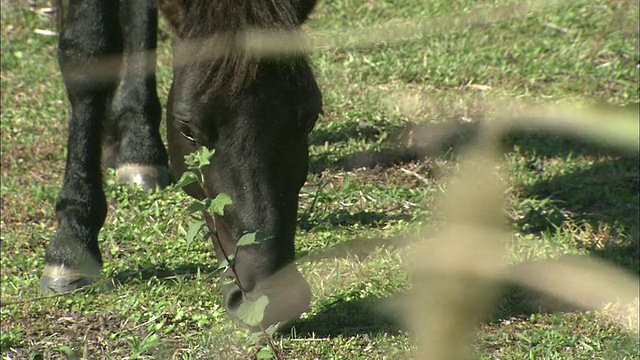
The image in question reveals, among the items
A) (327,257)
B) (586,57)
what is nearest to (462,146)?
(327,257)

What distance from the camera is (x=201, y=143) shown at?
9.29 feet

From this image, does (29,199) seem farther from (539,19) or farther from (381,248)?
(539,19)

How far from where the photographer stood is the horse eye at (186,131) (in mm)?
2871

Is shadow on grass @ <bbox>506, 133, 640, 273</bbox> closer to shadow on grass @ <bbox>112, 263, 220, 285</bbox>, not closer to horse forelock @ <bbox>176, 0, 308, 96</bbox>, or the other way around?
shadow on grass @ <bbox>112, 263, 220, 285</bbox>

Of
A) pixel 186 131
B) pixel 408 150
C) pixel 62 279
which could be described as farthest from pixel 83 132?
pixel 408 150

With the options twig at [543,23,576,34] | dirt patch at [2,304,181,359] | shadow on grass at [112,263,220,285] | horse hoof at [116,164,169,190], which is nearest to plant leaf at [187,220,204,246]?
dirt patch at [2,304,181,359]

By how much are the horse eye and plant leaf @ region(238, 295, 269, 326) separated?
67 centimetres

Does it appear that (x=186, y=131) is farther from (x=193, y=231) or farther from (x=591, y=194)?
(x=591, y=194)

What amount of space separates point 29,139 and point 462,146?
2763mm

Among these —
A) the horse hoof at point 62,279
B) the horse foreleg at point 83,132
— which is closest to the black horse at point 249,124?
the horse foreleg at point 83,132

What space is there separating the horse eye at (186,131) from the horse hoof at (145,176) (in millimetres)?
1957

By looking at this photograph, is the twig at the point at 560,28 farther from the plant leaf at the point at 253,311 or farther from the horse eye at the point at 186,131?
the plant leaf at the point at 253,311

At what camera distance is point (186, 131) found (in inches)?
114

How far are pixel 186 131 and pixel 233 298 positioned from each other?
0.58m
